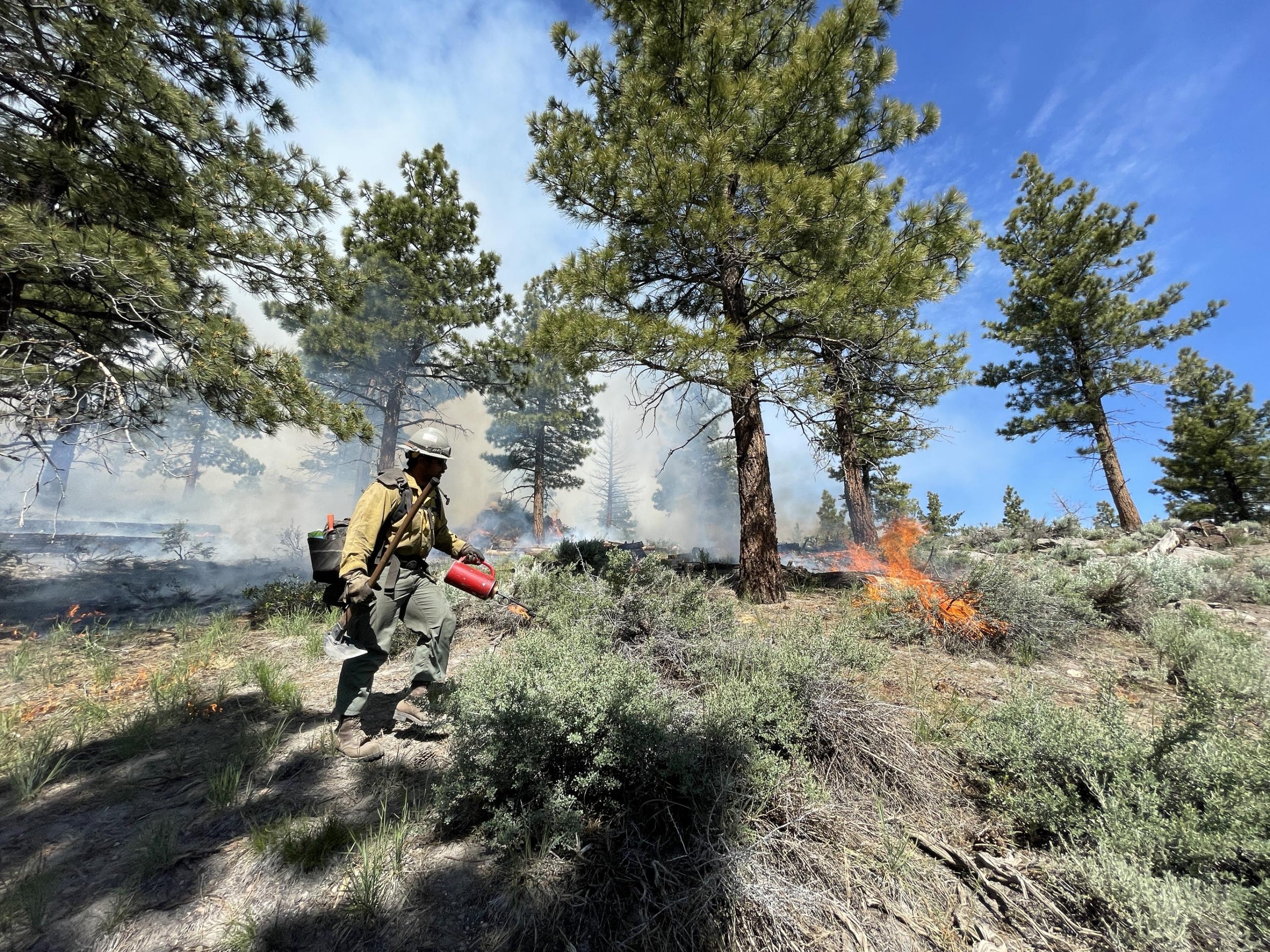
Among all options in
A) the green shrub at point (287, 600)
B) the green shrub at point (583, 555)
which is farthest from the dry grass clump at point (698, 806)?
the green shrub at point (287, 600)

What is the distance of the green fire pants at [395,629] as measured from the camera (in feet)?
10.6

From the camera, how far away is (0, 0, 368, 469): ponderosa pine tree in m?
4.23

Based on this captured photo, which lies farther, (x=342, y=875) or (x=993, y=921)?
(x=342, y=875)

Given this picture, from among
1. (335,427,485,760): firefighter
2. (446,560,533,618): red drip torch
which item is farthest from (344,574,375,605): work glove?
(446,560,533,618): red drip torch

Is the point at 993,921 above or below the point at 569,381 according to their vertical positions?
below

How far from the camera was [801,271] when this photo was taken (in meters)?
5.90

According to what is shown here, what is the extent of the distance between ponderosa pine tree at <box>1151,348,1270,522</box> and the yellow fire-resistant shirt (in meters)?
30.4

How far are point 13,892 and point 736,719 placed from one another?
323 cm

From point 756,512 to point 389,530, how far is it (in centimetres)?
471

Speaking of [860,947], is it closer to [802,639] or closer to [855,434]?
[802,639]

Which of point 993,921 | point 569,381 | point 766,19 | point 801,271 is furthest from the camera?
point 569,381

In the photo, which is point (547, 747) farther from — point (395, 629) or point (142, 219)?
point (142, 219)

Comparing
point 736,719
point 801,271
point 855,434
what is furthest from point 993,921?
point 855,434

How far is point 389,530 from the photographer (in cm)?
348
